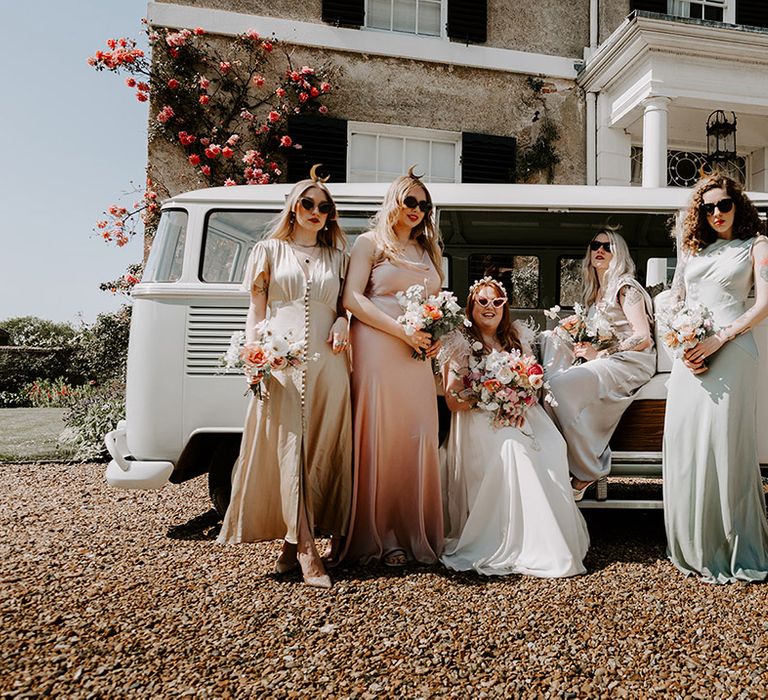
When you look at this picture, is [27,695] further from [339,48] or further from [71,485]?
[339,48]

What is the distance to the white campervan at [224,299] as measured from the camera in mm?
3773

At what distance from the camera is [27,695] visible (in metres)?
1.97

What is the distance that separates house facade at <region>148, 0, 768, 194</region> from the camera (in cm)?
844

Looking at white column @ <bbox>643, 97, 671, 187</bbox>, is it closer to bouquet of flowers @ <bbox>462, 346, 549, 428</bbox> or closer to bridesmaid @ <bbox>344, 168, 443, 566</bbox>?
bouquet of flowers @ <bbox>462, 346, 549, 428</bbox>

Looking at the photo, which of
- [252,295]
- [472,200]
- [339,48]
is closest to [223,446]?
[252,295]

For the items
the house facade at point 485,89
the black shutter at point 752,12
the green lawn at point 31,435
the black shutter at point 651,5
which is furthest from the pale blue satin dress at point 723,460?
the black shutter at point 752,12

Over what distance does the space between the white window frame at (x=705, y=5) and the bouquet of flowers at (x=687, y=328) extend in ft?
28.6

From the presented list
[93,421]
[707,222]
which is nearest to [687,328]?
[707,222]

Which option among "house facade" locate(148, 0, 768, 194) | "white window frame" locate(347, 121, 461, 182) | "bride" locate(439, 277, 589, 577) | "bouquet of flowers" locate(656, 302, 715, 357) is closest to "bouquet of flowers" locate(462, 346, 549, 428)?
"bride" locate(439, 277, 589, 577)

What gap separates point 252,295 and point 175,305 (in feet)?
3.13

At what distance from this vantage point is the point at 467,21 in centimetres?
913

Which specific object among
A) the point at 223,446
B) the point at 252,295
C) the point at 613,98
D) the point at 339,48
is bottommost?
the point at 223,446

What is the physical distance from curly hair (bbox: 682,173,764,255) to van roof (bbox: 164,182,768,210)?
66cm

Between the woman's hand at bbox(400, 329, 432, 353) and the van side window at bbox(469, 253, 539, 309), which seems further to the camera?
Result: the van side window at bbox(469, 253, 539, 309)
